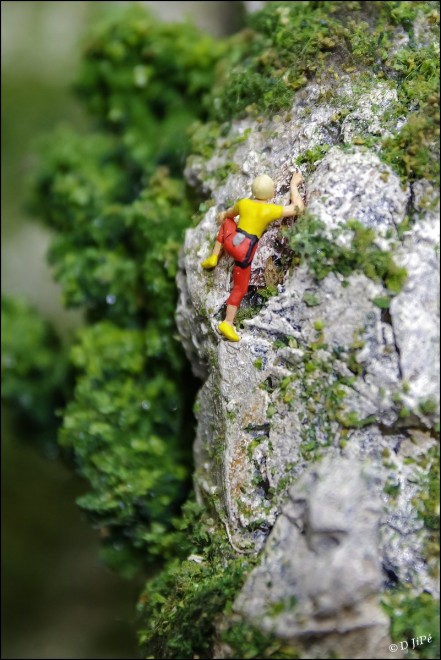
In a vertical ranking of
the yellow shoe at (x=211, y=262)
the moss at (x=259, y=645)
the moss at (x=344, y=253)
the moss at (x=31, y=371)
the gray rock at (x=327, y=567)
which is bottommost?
the moss at (x=259, y=645)

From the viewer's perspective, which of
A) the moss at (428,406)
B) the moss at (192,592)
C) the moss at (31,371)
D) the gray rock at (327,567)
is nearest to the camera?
the gray rock at (327,567)

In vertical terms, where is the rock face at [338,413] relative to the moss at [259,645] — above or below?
above

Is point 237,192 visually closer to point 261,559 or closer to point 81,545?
point 261,559

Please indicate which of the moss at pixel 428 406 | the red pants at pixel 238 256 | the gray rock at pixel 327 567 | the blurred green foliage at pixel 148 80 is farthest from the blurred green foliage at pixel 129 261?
the moss at pixel 428 406

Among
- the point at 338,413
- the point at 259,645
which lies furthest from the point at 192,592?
the point at 338,413

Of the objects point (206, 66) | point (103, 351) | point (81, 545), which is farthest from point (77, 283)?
point (81, 545)

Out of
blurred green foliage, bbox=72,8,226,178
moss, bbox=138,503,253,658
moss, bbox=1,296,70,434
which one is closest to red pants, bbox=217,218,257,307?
moss, bbox=138,503,253,658

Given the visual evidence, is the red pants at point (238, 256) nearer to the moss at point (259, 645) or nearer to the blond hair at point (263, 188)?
the blond hair at point (263, 188)

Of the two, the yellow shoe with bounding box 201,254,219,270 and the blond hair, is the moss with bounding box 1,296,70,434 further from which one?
the blond hair
